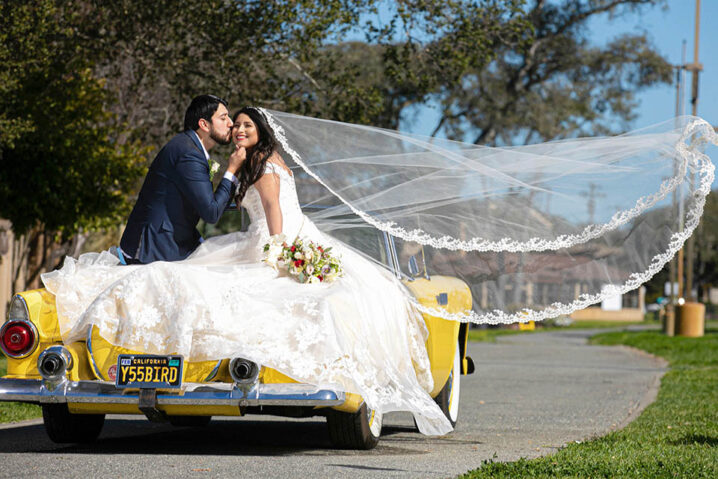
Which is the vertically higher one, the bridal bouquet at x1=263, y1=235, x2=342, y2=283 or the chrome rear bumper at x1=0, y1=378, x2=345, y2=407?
the bridal bouquet at x1=263, y1=235, x2=342, y2=283

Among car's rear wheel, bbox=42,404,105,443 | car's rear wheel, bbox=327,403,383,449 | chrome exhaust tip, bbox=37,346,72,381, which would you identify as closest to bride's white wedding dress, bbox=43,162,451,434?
chrome exhaust tip, bbox=37,346,72,381

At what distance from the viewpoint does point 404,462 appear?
6891 mm

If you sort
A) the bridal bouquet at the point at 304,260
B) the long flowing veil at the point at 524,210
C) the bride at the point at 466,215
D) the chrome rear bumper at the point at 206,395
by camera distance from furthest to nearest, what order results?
the long flowing veil at the point at 524,210 < the bride at the point at 466,215 < the bridal bouquet at the point at 304,260 < the chrome rear bumper at the point at 206,395

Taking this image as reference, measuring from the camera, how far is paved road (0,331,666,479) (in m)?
6.40

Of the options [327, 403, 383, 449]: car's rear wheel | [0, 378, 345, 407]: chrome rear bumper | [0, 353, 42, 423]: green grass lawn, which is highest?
[0, 378, 345, 407]: chrome rear bumper

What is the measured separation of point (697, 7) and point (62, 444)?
33970mm

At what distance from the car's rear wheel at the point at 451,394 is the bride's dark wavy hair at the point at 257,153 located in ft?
7.89

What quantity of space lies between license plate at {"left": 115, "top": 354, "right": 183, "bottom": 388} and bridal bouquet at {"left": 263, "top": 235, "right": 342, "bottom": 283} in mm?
1048

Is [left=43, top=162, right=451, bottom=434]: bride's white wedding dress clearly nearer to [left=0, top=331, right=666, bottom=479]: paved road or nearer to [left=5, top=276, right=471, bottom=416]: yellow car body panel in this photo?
[left=5, top=276, right=471, bottom=416]: yellow car body panel

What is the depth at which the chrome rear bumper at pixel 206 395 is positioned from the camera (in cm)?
635

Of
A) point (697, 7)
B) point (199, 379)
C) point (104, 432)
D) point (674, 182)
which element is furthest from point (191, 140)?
point (697, 7)

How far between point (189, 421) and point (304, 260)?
6.53 ft

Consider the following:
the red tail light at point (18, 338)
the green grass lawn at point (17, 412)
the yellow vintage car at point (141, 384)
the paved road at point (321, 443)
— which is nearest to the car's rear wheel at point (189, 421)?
the paved road at point (321, 443)

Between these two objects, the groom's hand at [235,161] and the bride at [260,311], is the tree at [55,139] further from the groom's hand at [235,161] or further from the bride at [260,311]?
the bride at [260,311]
